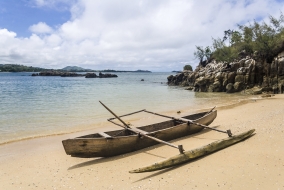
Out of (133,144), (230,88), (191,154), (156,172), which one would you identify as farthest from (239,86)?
(156,172)

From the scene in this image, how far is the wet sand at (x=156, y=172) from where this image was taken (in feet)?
18.8

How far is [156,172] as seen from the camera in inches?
255

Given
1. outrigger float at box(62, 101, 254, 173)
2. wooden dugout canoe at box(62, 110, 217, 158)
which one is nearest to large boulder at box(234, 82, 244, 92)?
outrigger float at box(62, 101, 254, 173)

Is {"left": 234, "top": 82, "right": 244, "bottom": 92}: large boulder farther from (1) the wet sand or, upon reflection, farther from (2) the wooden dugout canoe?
(2) the wooden dugout canoe

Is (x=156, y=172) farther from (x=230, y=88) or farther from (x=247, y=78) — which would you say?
(x=247, y=78)

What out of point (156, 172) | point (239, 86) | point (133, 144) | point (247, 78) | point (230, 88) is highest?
point (247, 78)

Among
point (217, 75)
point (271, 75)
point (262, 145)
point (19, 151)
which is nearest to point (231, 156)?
point (262, 145)

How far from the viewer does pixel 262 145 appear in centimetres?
792

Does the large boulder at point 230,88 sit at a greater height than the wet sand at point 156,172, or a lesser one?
greater

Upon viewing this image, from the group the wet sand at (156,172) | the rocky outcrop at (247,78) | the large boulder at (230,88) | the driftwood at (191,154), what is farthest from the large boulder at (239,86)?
the driftwood at (191,154)

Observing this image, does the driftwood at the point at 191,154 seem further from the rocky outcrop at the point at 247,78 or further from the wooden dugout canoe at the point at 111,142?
the rocky outcrop at the point at 247,78

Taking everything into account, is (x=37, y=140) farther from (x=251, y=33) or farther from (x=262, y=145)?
(x=251, y=33)

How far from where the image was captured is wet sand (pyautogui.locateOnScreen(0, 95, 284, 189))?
5727 millimetres

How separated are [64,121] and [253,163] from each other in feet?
39.5
